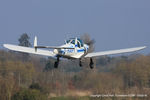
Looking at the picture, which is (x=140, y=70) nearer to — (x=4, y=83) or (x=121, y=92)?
(x=121, y=92)

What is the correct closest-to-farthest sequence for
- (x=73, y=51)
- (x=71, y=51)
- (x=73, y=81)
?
(x=71, y=51) < (x=73, y=51) < (x=73, y=81)

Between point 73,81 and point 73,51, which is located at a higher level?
point 73,51

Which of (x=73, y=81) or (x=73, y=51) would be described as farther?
(x=73, y=81)

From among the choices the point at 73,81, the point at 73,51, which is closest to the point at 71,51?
the point at 73,51

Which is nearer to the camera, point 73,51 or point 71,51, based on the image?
point 71,51

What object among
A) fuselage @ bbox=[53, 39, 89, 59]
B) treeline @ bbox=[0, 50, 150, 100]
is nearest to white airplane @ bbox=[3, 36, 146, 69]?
fuselage @ bbox=[53, 39, 89, 59]

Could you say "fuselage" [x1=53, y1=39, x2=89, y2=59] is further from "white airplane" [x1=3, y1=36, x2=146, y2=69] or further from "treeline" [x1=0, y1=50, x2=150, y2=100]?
"treeline" [x1=0, y1=50, x2=150, y2=100]

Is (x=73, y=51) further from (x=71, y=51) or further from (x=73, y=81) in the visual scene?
(x=73, y=81)

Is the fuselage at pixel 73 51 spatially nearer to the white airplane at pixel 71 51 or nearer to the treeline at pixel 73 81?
the white airplane at pixel 71 51

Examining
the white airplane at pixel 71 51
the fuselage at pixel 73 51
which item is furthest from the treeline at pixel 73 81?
the fuselage at pixel 73 51

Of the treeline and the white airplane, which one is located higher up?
the white airplane

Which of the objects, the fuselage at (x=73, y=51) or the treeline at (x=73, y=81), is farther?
the treeline at (x=73, y=81)

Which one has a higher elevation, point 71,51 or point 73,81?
point 71,51

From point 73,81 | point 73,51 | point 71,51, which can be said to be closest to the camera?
point 71,51
